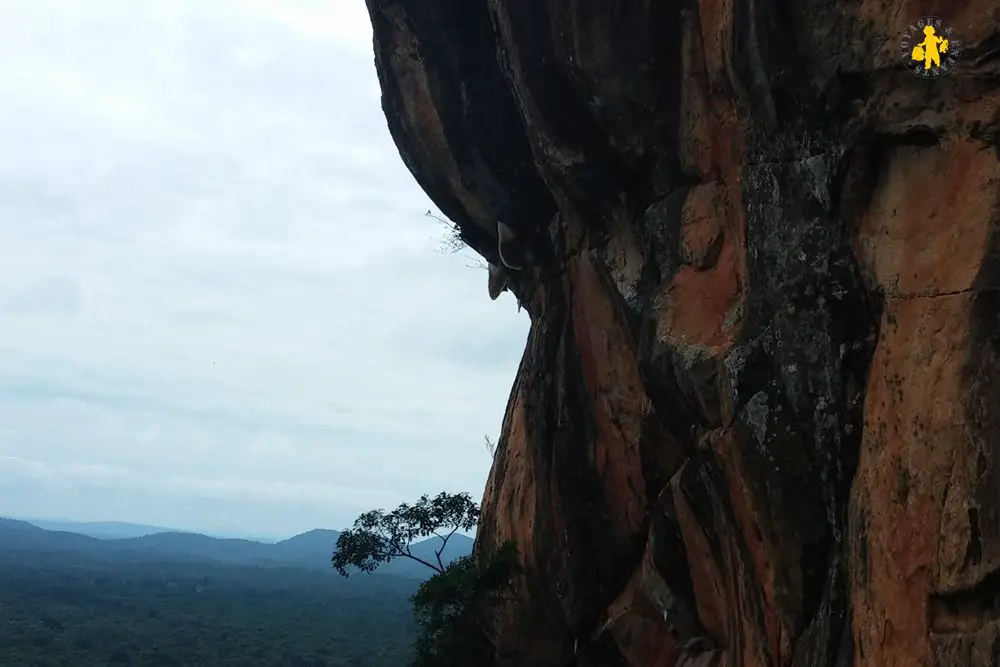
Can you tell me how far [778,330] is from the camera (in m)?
9.57

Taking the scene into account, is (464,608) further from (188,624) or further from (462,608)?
(188,624)

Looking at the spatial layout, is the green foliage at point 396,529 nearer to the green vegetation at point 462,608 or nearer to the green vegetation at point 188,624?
the green vegetation at point 462,608

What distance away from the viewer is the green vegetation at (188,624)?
51.4 m

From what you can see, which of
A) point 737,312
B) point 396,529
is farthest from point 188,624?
point 737,312

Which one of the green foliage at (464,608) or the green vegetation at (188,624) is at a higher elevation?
the green foliage at (464,608)

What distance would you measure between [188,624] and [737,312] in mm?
64302

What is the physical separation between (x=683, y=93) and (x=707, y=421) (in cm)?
411

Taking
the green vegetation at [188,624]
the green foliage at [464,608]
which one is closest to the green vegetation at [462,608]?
the green foliage at [464,608]

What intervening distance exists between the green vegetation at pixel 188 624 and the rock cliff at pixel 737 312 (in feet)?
132

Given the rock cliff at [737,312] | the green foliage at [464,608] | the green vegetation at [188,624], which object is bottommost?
the green vegetation at [188,624]

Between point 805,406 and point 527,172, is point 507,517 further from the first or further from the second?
point 805,406

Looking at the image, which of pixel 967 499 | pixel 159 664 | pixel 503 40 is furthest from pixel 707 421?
pixel 159 664

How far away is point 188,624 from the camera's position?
65.8 meters

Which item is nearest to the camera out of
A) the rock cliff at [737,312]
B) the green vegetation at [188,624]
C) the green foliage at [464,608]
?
the rock cliff at [737,312]
